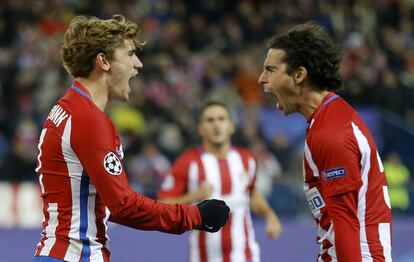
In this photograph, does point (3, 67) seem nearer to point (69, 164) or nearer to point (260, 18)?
point (260, 18)

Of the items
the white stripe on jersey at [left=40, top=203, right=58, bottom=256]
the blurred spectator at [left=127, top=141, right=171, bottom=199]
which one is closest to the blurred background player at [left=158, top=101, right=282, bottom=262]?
the white stripe on jersey at [left=40, top=203, right=58, bottom=256]

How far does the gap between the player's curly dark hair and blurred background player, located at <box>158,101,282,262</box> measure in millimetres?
3065

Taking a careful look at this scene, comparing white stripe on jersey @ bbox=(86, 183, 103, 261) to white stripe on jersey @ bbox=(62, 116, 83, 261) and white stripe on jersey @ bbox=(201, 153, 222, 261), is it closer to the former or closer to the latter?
white stripe on jersey @ bbox=(62, 116, 83, 261)

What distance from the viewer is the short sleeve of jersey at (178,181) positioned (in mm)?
7926

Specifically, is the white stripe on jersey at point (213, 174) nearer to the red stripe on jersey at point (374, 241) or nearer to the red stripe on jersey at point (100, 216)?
the red stripe on jersey at point (100, 216)

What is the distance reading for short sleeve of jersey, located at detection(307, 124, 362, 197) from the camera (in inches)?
171

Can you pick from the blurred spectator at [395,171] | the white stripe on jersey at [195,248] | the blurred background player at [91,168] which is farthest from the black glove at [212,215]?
the blurred spectator at [395,171]

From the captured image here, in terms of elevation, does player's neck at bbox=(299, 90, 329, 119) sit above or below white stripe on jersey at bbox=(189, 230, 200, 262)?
above

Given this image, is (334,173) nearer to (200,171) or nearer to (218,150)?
(200,171)

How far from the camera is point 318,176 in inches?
178

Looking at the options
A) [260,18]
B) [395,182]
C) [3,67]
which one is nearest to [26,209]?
[3,67]

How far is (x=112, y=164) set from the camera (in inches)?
175

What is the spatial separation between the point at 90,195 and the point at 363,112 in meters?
9.91

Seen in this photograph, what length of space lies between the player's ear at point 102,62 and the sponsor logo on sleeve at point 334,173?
1.20 m
